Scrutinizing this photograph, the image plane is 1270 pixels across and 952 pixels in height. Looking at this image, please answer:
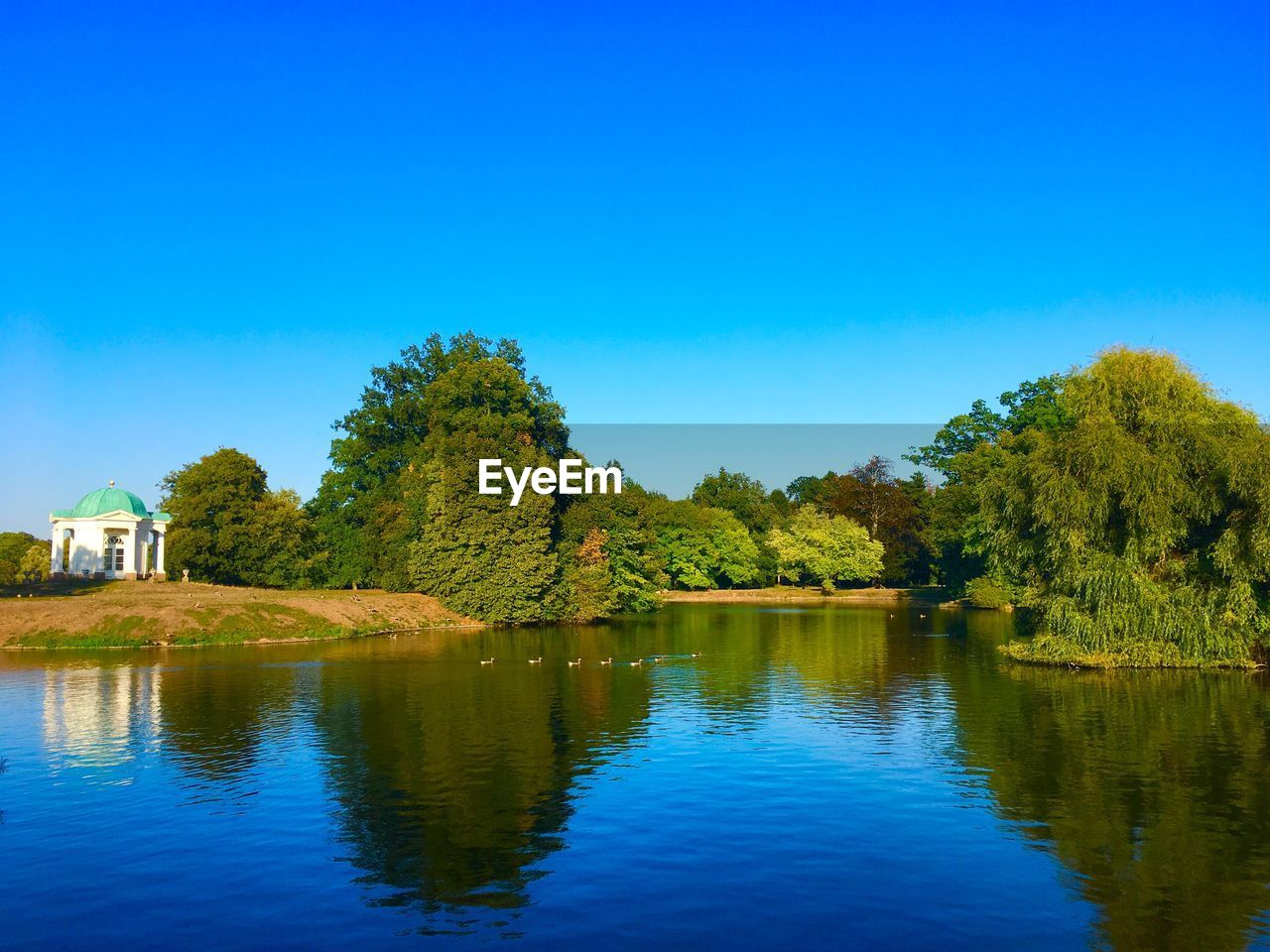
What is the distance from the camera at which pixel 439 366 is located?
10081 cm

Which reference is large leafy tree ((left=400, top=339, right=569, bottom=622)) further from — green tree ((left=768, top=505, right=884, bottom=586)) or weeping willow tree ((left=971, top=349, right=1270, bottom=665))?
green tree ((left=768, top=505, right=884, bottom=586))

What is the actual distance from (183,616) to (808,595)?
8942 centimetres

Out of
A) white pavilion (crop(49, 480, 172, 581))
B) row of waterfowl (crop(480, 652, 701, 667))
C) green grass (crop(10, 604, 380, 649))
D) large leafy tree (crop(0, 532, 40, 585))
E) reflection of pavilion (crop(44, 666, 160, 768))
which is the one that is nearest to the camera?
reflection of pavilion (crop(44, 666, 160, 768))

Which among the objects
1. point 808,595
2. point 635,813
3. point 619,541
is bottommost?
point 635,813

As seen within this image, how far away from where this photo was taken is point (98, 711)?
37.5 meters

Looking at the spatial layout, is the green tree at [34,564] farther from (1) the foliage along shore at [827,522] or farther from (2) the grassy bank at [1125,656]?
(2) the grassy bank at [1125,656]

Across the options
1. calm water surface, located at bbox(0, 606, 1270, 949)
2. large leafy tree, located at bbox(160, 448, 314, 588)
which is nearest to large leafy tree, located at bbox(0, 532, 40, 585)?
large leafy tree, located at bbox(160, 448, 314, 588)

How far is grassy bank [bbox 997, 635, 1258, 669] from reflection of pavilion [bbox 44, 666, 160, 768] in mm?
41728

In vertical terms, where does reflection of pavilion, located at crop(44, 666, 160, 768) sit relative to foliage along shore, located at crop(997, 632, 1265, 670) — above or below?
below

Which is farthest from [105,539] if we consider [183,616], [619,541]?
[619,541]

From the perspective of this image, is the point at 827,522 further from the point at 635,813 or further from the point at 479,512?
the point at 635,813

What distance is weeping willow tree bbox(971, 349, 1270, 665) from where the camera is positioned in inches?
1795

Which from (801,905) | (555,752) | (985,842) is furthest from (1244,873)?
(555,752)

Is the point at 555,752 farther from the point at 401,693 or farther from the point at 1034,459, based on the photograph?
the point at 1034,459
